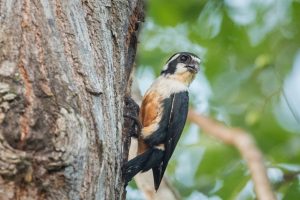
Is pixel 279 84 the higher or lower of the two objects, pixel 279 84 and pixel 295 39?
the lower

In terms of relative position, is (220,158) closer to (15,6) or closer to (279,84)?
(279,84)

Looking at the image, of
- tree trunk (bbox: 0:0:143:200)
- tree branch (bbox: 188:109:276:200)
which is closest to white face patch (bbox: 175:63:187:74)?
tree branch (bbox: 188:109:276:200)

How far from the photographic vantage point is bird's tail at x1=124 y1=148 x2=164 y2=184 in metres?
3.85

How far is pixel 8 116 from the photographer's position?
2848mm

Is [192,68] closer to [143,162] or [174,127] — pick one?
[174,127]

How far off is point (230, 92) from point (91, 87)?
13.6 feet

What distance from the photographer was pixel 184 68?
5305 millimetres

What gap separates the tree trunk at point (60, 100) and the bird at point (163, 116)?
2.09 ft

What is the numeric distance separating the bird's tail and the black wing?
0.05 metres

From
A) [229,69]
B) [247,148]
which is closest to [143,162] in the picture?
[247,148]

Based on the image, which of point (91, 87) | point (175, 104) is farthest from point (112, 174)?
point (175, 104)

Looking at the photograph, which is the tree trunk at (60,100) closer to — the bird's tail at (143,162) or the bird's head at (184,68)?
the bird's tail at (143,162)

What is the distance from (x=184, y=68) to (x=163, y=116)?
68 cm

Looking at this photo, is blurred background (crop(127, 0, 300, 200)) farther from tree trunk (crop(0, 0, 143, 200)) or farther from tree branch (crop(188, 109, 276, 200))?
tree trunk (crop(0, 0, 143, 200))
